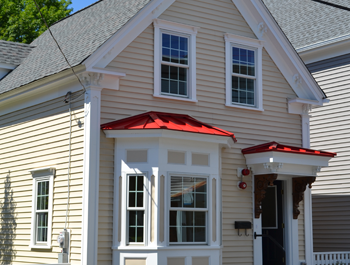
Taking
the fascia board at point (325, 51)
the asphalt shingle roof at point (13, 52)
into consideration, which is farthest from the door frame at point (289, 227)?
the asphalt shingle roof at point (13, 52)

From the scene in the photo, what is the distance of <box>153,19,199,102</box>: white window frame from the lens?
1272cm

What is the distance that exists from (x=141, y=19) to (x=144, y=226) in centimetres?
463

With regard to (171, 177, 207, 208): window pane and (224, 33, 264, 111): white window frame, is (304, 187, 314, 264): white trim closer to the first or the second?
(224, 33, 264, 111): white window frame

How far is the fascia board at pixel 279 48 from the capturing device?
1428 centimetres

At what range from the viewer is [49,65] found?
1325 centimetres

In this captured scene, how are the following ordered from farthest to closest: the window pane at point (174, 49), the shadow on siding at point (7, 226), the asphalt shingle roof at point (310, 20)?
Result: the asphalt shingle roof at point (310, 20) → the shadow on siding at point (7, 226) → the window pane at point (174, 49)

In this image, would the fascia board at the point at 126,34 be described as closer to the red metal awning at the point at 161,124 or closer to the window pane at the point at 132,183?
the red metal awning at the point at 161,124

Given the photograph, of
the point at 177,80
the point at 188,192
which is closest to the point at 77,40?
the point at 177,80

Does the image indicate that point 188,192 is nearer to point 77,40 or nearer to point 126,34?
point 126,34

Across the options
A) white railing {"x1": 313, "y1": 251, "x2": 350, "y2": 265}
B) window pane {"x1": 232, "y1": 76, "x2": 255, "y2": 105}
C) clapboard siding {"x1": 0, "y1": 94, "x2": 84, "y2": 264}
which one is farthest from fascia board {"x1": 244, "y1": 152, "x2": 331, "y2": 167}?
clapboard siding {"x1": 0, "y1": 94, "x2": 84, "y2": 264}

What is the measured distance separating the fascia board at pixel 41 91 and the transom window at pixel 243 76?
4262 mm

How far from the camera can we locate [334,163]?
17.0 metres

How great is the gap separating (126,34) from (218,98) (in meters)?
3.01

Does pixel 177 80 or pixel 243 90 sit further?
pixel 243 90
